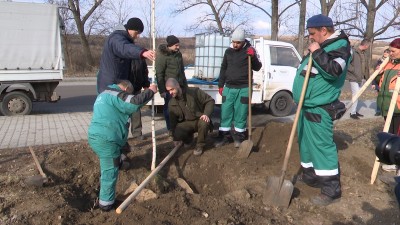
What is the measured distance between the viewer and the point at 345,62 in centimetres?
409

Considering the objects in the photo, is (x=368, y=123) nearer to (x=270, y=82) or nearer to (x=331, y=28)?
(x=270, y=82)

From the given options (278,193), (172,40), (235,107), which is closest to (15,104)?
(172,40)

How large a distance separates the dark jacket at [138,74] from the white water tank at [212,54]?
4.08 meters

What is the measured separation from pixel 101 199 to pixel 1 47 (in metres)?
7.76

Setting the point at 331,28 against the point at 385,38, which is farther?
the point at 385,38

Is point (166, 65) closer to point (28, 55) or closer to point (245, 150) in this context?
point (245, 150)

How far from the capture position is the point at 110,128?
404 centimetres

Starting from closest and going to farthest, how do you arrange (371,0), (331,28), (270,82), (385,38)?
(331,28) < (270,82) < (371,0) < (385,38)

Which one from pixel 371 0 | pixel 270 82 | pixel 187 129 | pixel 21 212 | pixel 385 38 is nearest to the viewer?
pixel 21 212

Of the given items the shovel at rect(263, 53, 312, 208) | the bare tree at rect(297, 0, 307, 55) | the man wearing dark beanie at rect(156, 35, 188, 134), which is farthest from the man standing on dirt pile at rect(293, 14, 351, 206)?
the bare tree at rect(297, 0, 307, 55)

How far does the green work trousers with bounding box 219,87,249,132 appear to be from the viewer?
610 centimetres

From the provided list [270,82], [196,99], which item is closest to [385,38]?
[270,82]

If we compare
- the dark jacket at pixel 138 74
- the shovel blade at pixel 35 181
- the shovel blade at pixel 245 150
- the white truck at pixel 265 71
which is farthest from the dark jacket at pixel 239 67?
the shovel blade at pixel 35 181

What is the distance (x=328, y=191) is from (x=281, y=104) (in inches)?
227
